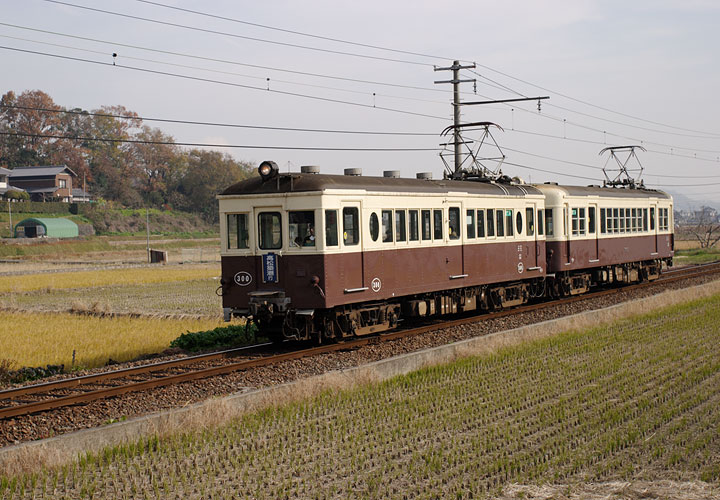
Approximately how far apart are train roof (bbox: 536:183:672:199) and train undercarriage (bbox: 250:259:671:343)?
103 inches

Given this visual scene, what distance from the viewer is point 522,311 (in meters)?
21.9

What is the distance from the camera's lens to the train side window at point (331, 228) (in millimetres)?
15047

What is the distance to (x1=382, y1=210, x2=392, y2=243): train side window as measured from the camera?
650 inches

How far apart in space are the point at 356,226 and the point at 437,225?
10.3ft

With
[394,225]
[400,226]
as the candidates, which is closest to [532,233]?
[400,226]

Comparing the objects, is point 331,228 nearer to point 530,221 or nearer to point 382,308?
point 382,308

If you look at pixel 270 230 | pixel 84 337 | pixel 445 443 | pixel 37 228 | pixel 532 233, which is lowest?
pixel 445 443

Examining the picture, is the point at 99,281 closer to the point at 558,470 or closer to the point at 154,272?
the point at 154,272

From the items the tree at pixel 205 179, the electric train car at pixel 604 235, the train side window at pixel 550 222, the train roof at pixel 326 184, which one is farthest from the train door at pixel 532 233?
the tree at pixel 205 179

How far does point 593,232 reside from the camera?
2625 cm

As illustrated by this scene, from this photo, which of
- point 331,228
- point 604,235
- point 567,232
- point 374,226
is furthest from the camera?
point 604,235

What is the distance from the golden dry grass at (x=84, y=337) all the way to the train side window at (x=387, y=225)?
554 centimetres

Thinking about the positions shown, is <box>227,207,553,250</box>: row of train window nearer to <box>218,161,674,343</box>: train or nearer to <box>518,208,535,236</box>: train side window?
<box>218,161,674,343</box>: train

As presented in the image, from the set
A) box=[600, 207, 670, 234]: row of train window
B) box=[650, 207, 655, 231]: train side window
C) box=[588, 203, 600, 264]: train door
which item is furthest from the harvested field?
box=[650, 207, 655, 231]: train side window
